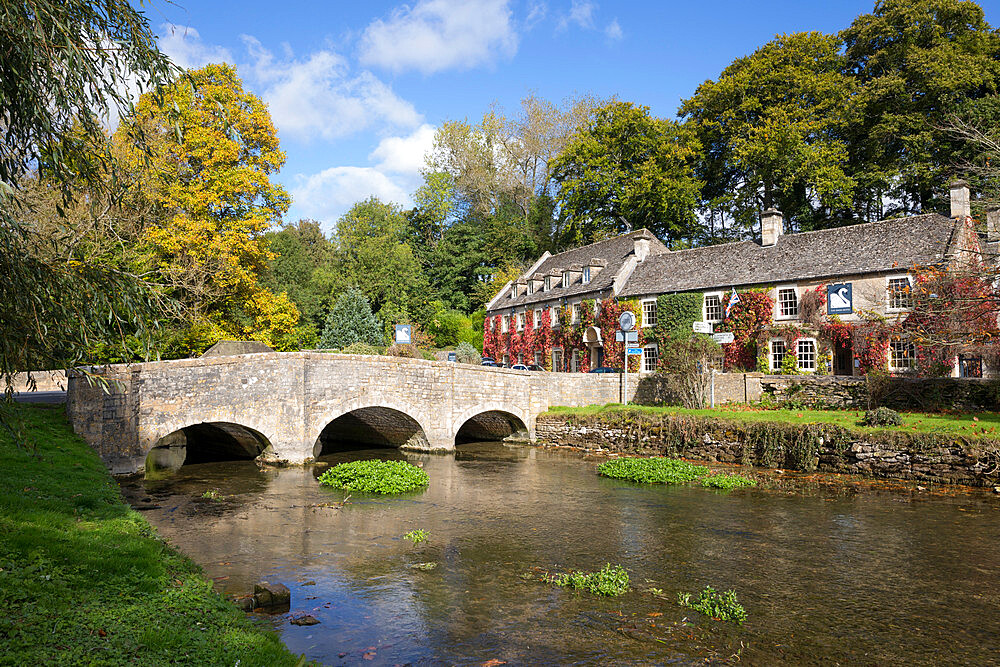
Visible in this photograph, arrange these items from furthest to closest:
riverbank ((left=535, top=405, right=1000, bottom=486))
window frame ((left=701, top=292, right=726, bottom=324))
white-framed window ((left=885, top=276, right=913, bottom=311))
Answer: window frame ((left=701, top=292, right=726, bottom=324)) → white-framed window ((left=885, top=276, right=913, bottom=311)) → riverbank ((left=535, top=405, right=1000, bottom=486))

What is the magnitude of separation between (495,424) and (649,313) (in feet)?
37.4

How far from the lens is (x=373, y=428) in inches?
1082

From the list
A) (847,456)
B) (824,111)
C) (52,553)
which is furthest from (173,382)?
(824,111)

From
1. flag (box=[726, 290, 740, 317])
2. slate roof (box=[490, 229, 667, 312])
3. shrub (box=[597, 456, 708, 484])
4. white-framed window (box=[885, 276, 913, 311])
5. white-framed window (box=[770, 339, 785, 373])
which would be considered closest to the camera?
shrub (box=[597, 456, 708, 484])

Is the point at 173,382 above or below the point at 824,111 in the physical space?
below

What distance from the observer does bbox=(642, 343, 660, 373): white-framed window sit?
115 feet

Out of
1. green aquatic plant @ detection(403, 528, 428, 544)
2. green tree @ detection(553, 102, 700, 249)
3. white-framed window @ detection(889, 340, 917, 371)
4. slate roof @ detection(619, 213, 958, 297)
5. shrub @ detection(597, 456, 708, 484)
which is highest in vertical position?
green tree @ detection(553, 102, 700, 249)

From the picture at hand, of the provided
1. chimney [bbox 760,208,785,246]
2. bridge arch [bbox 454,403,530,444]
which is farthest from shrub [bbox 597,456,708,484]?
chimney [bbox 760,208,785,246]

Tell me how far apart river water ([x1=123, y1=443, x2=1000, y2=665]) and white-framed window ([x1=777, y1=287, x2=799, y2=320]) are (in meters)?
14.6

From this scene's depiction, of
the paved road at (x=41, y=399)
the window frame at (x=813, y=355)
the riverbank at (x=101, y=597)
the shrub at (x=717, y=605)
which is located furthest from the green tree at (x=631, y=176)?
the riverbank at (x=101, y=597)

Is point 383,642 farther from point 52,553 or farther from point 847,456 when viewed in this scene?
point 847,456

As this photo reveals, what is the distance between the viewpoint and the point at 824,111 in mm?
40875

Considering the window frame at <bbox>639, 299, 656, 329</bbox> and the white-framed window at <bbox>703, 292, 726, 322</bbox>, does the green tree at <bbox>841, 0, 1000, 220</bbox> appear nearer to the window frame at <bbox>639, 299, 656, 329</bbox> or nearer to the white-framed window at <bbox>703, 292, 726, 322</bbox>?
the white-framed window at <bbox>703, 292, 726, 322</bbox>

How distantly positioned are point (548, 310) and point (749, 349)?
14.1 m
